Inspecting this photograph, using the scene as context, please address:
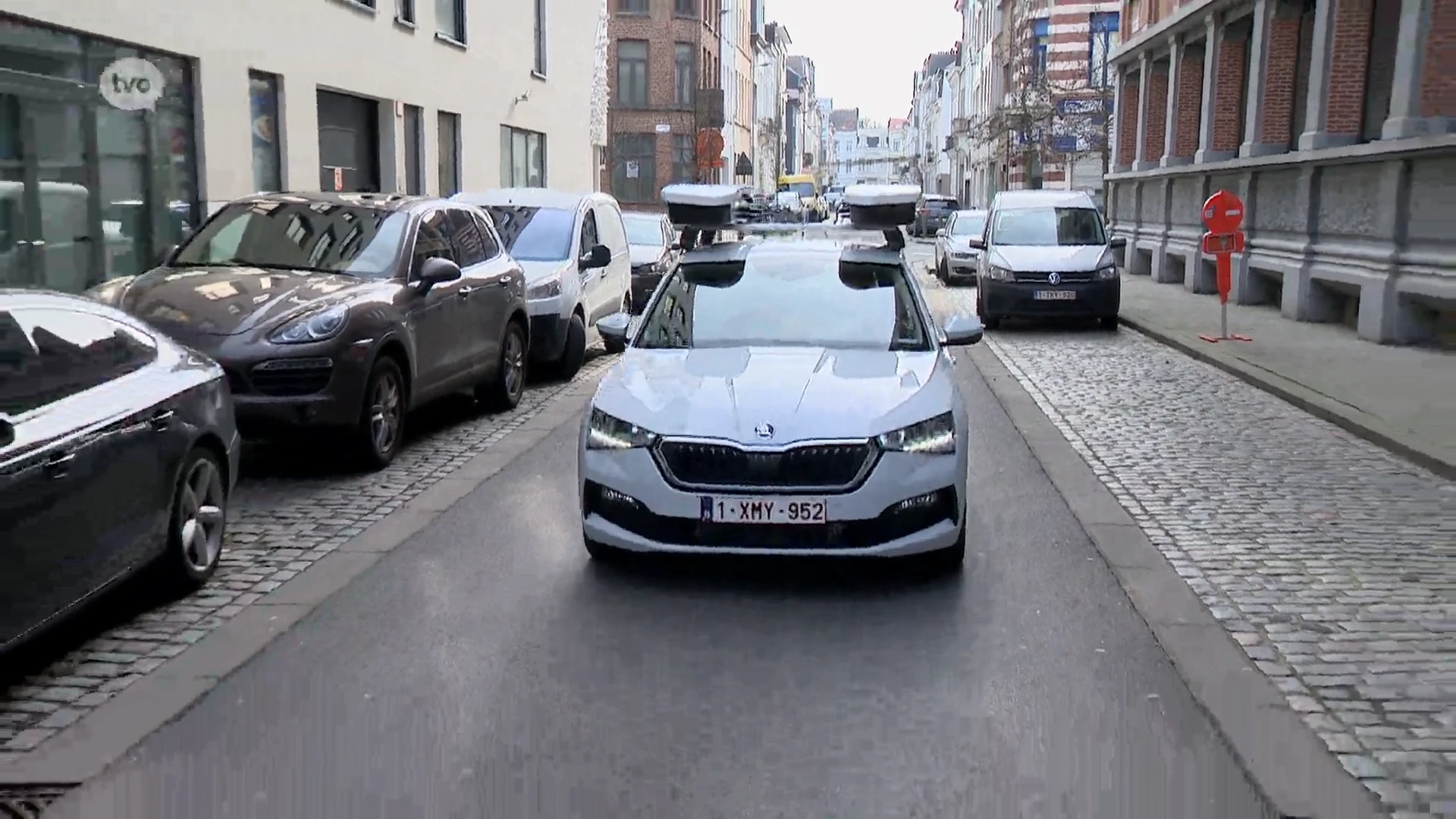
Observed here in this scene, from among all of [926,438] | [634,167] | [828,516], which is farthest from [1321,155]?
[634,167]

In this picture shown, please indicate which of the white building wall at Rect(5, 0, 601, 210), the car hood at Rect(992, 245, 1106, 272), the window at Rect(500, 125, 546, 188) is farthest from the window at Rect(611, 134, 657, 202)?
the car hood at Rect(992, 245, 1106, 272)

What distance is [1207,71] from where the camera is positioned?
2553 cm

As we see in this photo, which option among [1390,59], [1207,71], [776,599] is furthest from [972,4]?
[776,599]

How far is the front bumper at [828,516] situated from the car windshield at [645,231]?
15.6m

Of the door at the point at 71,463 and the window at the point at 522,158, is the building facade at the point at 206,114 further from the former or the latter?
the door at the point at 71,463

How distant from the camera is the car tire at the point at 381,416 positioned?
8.79 m

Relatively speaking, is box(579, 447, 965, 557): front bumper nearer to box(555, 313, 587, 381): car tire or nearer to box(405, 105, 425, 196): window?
box(555, 313, 587, 381): car tire

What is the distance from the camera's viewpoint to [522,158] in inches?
1208

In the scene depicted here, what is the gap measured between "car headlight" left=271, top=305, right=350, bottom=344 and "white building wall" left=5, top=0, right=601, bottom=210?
6678 millimetres

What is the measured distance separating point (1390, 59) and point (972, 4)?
73147mm

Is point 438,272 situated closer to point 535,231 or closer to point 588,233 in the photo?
point 535,231

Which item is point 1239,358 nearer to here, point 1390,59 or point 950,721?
point 1390,59

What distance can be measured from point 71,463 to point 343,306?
3794mm

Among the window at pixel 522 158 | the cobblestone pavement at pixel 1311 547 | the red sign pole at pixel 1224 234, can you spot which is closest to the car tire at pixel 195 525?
the cobblestone pavement at pixel 1311 547
